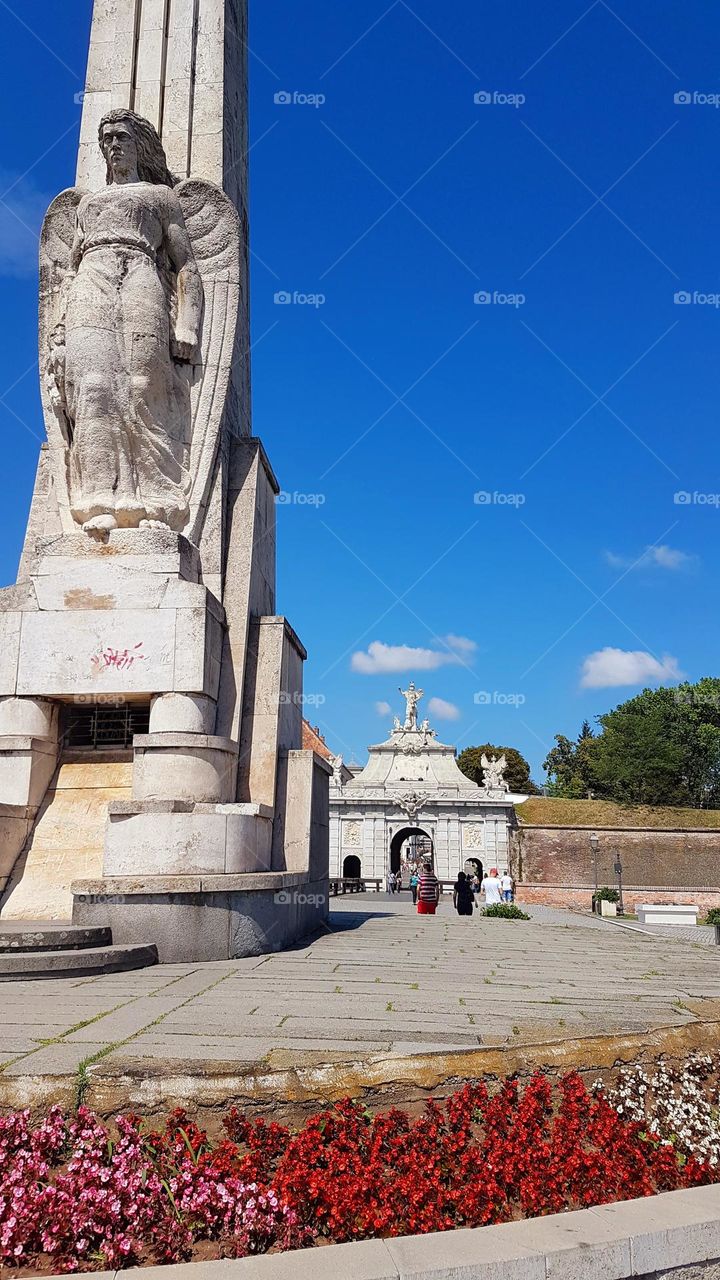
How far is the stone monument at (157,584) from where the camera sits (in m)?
7.51

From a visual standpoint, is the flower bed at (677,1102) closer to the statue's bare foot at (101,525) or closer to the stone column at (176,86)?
the statue's bare foot at (101,525)

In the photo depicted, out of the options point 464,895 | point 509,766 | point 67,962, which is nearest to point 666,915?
point 464,895

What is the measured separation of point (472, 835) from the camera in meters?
44.5

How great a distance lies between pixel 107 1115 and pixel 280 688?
21.2ft

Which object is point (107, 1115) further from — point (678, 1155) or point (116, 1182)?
point (678, 1155)

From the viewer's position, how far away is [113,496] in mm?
9047

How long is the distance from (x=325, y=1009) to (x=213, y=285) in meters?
7.92

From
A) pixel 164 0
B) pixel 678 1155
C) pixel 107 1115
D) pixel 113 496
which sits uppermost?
pixel 164 0

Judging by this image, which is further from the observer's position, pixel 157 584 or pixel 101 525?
pixel 101 525

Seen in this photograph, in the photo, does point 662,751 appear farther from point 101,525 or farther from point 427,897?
point 101,525

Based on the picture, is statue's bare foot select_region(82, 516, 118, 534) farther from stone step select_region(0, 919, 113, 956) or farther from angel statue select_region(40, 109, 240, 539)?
stone step select_region(0, 919, 113, 956)

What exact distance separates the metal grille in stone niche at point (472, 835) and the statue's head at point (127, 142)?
38.4m

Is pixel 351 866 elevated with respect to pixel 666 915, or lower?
elevated

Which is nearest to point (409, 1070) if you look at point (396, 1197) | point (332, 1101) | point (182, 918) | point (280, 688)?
point (332, 1101)
